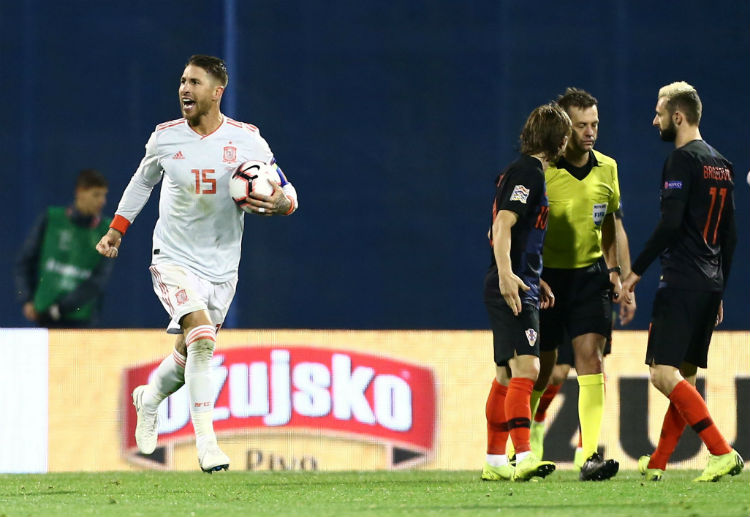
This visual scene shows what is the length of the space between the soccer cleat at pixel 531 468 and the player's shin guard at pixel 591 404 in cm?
41

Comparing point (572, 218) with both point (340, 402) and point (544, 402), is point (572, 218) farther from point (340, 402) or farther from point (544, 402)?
point (340, 402)

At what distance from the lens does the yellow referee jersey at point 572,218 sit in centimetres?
596

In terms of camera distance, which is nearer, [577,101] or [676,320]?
[676,320]

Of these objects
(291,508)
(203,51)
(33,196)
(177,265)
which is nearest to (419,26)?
(203,51)

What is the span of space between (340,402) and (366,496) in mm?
2231

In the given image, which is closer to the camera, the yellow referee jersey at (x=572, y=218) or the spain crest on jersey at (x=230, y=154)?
the spain crest on jersey at (x=230, y=154)

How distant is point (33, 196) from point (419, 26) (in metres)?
3.04

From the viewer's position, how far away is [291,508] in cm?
467

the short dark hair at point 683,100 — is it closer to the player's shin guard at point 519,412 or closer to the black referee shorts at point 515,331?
the black referee shorts at point 515,331

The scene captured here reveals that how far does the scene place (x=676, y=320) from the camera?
5.60m

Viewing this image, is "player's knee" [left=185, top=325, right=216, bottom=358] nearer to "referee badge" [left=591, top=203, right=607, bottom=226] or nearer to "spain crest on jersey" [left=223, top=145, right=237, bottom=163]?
"spain crest on jersey" [left=223, top=145, right=237, bottom=163]

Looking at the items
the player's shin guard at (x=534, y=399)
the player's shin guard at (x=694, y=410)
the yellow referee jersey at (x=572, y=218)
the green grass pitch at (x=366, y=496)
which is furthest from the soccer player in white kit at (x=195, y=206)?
the player's shin guard at (x=694, y=410)

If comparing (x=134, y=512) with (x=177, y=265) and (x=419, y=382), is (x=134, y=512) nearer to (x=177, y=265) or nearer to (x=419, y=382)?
(x=177, y=265)

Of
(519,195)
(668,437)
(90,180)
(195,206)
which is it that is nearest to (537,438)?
(668,437)
